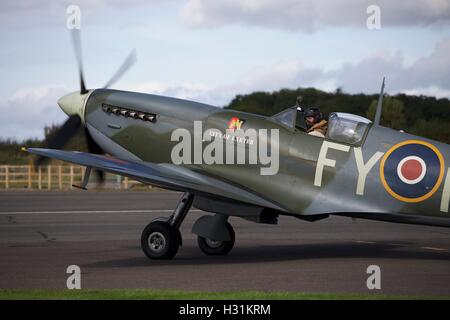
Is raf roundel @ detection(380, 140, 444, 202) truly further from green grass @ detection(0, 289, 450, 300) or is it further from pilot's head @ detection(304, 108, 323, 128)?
green grass @ detection(0, 289, 450, 300)

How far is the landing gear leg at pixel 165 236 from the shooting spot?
41.3 ft

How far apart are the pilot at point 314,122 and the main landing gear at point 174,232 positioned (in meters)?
2.00

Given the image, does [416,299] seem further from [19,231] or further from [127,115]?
[19,231]

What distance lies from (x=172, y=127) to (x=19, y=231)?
584cm

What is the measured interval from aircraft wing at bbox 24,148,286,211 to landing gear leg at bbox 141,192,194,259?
45cm

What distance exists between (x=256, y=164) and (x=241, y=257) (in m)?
1.67

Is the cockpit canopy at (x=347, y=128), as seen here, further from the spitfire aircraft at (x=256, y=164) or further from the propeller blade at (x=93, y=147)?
the propeller blade at (x=93, y=147)

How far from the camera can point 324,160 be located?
12.2 meters

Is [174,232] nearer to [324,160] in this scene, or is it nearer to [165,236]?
[165,236]

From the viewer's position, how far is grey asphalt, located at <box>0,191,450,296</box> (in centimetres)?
1043

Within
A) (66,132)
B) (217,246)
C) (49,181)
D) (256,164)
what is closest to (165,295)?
(256,164)

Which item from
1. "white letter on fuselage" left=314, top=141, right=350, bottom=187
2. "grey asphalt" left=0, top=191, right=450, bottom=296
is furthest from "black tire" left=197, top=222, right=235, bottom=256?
"white letter on fuselage" left=314, top=141, right=350, bottom=187
